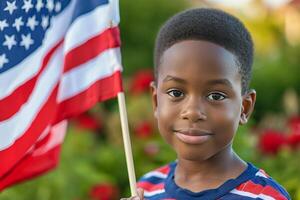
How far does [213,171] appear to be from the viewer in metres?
3.29

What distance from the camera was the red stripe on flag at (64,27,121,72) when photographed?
3639 millimetres

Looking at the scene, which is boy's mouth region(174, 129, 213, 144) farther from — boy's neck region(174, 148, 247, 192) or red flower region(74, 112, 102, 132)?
red flower region(74, 112, 102, 132)

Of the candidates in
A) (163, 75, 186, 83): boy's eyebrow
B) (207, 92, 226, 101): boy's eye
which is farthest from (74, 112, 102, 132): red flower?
(207, 92, 226, 101): boy's eye

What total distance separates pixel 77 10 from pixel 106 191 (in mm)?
2649

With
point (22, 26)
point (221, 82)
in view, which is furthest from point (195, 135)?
point (22, 26)

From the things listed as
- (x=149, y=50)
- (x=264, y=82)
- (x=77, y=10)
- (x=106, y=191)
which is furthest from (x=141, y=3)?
(x=77, y=10)

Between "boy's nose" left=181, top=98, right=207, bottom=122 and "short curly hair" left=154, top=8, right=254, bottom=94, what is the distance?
0.78 feet

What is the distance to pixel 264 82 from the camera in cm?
934

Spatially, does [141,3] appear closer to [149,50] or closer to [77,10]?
[149,50]

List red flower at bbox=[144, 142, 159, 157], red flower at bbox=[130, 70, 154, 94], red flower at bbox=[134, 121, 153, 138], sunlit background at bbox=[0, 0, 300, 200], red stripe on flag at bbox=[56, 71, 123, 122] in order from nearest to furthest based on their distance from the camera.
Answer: red stripe on flag at bbox=[56, 71, 123, 122] < sunlit background at bbox=[0, 0, 300, 200] < red flower at bbox=[144, 142, 159, 157] < red flower at bbox=[134, 121, 153, 138] < red flower at bbox=[130, 70, 154, 94]

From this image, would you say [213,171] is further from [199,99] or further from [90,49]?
[90,49]

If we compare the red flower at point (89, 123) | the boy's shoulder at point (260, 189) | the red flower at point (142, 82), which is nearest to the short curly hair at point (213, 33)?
the boy's shoulder at point (260, 189)

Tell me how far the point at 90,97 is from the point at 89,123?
13.2 ft

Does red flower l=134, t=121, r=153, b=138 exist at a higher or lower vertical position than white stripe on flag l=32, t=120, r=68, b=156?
lower
